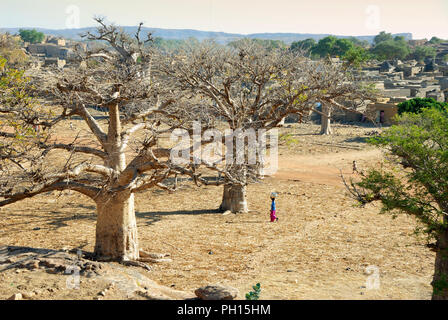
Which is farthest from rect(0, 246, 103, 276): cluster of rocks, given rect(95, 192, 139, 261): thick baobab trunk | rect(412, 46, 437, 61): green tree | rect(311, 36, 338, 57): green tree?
rect(412, 46, 437, 61): green tree

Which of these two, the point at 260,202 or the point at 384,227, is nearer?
the point at 384,227

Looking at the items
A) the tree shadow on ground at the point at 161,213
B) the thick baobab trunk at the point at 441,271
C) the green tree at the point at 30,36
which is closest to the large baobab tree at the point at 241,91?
the tree shadow on ground at the point at 161,213

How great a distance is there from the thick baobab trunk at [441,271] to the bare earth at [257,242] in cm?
70

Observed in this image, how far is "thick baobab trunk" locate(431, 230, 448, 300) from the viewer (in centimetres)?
700

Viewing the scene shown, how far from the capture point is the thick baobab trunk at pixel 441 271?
7.00 metres

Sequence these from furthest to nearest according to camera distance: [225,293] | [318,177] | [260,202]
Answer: [318,177], [260,202], [225,293]

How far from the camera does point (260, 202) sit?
619 inches

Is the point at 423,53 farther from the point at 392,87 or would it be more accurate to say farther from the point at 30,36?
the point at 30,36

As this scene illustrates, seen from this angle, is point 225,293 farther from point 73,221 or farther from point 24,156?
point 73,221

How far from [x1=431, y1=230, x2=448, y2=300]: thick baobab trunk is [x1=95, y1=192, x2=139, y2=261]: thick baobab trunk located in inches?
226

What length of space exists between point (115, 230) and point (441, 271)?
19.9 feet

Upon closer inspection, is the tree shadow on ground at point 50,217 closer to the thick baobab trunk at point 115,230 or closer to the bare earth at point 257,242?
the bare earth at point 257,242
